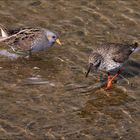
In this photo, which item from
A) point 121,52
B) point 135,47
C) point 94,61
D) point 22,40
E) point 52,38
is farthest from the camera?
point 52,38

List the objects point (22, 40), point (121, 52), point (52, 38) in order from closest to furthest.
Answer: point (121, 52)
point (22, 40)
point (52, 38)

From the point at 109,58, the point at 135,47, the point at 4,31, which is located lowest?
the point at 4,31

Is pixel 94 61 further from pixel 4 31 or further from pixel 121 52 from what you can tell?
pixel 4 31

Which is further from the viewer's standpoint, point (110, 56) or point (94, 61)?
point (110, 56)

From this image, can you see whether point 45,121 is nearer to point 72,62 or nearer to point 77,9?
point 72,62

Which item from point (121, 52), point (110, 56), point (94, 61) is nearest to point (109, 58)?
point (110, 56)

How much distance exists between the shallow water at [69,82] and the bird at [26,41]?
1.08 feet

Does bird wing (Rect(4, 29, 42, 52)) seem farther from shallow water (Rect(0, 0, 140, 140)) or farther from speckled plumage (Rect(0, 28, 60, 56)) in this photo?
shallow water (Rect(0, 0, 140, 140))

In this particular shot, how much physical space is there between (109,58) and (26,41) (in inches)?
104

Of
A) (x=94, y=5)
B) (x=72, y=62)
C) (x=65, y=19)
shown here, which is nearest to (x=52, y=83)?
(x=72, y=62)

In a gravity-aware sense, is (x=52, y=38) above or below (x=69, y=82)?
above

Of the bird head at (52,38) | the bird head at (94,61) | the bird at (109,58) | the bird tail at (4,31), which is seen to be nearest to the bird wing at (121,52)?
the bird at (109,58)

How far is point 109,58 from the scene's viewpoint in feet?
46.9

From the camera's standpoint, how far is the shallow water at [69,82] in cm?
1225
